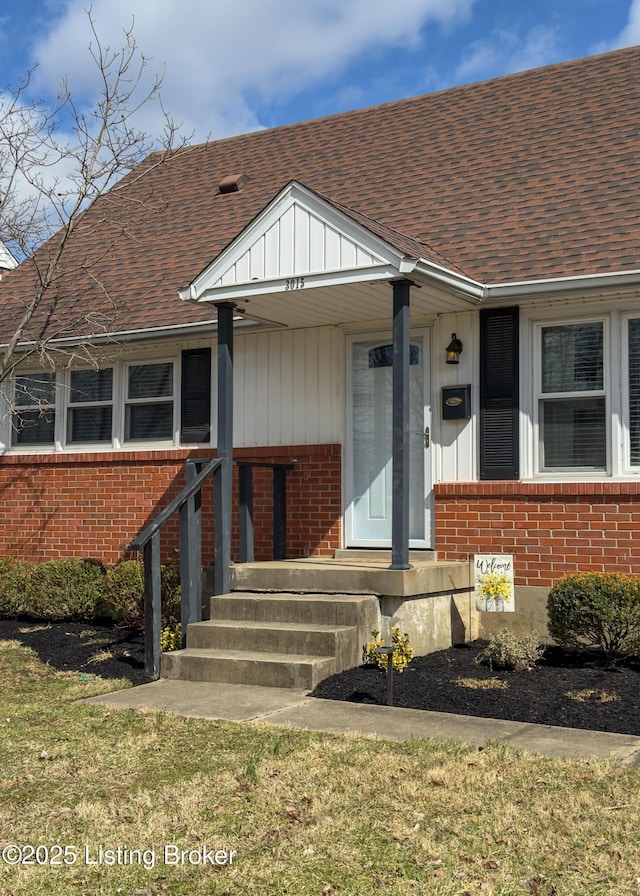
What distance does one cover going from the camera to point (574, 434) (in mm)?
9062

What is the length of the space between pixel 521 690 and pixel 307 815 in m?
2.92

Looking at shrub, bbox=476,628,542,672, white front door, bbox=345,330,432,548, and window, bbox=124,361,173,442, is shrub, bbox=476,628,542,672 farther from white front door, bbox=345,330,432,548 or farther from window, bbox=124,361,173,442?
window, bbox=124,361,173,442

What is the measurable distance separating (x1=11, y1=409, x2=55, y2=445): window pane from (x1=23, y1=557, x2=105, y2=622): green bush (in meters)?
1.99

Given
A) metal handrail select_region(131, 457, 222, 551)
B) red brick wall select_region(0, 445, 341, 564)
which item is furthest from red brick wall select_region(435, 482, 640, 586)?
metal handrail select_region(131, 457, 222, 551)

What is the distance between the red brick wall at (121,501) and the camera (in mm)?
10297

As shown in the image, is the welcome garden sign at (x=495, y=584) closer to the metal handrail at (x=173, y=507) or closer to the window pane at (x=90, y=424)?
the metal handrail at (x=173, y=507)

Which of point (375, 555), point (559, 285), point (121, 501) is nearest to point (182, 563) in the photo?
point (375, 555)

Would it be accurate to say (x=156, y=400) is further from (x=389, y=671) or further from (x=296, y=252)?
(x=389, y=671)

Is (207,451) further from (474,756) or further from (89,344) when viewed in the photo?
(474,756)

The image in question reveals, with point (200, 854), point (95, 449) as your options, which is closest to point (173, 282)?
point (95, 449)

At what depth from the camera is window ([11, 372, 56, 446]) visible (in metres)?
12.3

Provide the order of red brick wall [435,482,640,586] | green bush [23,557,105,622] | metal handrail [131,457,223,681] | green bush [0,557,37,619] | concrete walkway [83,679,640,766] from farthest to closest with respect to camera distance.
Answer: green bush [0,557,37,619], green bush [23,557,105,622], red brick wall [435,482,640,586], metal handrail [131,457,223,681], concrete walkway [83,679,640,766]

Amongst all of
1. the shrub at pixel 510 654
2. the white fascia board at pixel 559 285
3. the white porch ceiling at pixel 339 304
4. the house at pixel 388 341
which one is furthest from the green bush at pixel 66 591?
the white fascia board at pixel 559 285

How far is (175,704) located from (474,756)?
2.47 metres
